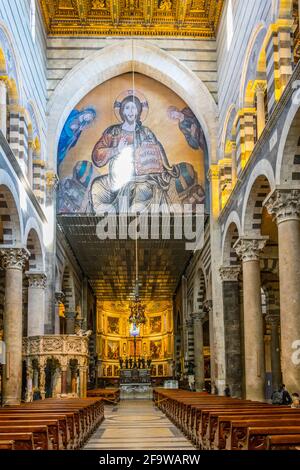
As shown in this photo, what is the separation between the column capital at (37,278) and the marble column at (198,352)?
1186 cm

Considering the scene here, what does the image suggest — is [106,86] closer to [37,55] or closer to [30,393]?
[37,55]

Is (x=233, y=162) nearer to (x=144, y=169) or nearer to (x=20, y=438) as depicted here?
(x=144, y=169)

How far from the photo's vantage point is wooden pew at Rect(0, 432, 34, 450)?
21.1 ft

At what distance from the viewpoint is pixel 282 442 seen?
19.3ft

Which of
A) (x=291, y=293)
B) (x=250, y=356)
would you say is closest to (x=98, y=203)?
(x=250, y=356)

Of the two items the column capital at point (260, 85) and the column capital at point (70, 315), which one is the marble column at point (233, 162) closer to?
the column capital at point (260, 85)

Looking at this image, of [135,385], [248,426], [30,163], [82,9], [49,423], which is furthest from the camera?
[135,385]

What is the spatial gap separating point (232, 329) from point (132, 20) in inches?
480

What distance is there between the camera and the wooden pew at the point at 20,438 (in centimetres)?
643

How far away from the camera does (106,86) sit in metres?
26.7

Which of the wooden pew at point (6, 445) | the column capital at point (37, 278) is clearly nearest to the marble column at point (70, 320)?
the column capital at point (37, 278)

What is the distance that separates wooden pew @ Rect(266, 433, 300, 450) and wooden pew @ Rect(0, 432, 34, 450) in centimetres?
231

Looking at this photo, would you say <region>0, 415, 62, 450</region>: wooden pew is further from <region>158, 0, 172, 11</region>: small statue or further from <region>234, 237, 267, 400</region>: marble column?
<region>158, 0, 172, 11</region>: small statue

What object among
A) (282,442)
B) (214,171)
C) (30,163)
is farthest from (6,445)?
(214,171)
